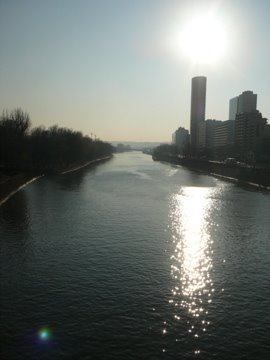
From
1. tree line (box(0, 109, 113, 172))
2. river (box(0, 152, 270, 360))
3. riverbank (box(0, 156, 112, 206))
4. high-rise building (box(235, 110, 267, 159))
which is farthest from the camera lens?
high-rise building (box(235, 110, 267, 159))

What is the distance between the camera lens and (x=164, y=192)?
188ft

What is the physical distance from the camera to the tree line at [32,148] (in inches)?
2453

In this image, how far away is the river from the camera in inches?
546

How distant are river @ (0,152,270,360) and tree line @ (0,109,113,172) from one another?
26.4m

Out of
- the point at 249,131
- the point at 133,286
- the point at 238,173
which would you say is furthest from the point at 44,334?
the point at 249,131

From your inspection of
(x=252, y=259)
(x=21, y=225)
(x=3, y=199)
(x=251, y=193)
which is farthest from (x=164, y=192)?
(x=252, y=259)

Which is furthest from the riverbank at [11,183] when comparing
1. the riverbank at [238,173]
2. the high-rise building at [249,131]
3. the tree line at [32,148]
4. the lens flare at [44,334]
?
the high-rise building at [249,131]

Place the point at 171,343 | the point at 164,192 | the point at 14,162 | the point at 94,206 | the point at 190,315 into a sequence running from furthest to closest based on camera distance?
the point at 14,162, the point at 164,192, the point at 94,206, the point at 190,315, the point at 171,343

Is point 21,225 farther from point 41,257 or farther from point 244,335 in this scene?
point 244,335

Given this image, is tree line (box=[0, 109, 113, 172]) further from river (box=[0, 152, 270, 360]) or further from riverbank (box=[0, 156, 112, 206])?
river (box=[0, 152, 270, 360])

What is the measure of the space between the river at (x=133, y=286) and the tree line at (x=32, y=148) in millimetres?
26390

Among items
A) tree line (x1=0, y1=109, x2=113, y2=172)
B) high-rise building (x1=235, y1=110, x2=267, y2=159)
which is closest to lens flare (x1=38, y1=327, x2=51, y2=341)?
tree line (x1=0, y1=109, x2=113, y2=172)

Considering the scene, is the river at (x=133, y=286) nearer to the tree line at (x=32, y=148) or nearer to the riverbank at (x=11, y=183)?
the riverbank at (x=11, y=183)

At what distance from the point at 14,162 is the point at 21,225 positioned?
111ft
